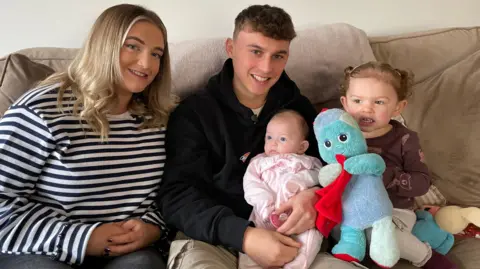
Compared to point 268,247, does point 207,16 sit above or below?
above

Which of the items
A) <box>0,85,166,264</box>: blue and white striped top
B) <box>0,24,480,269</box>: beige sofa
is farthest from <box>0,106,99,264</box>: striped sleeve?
<box>0,24,480,269</box>: beige sofa

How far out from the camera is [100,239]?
48.3 inches

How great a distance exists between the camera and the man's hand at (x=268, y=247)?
118 centimetres

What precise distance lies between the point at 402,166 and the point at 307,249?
1.43ft

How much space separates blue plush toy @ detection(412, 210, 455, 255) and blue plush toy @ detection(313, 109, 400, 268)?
0.85 feet

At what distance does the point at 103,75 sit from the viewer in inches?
50.2

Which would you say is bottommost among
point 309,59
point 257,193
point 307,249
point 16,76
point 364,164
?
point 307,249

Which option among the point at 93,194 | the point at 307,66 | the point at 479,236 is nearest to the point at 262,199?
the point at 93,194

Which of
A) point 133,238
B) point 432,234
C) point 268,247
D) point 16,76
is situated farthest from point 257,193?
point 16,76

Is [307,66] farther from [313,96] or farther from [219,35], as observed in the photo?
[219,35]

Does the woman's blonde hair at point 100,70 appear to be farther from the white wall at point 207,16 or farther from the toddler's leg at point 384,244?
the toddler's leg at point 384,244

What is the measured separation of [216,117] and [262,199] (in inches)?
13.3

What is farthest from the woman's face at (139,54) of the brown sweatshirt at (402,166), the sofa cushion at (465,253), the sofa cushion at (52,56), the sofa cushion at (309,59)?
the sofa cushion at (465,253)

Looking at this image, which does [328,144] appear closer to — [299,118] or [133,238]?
[299,118]
